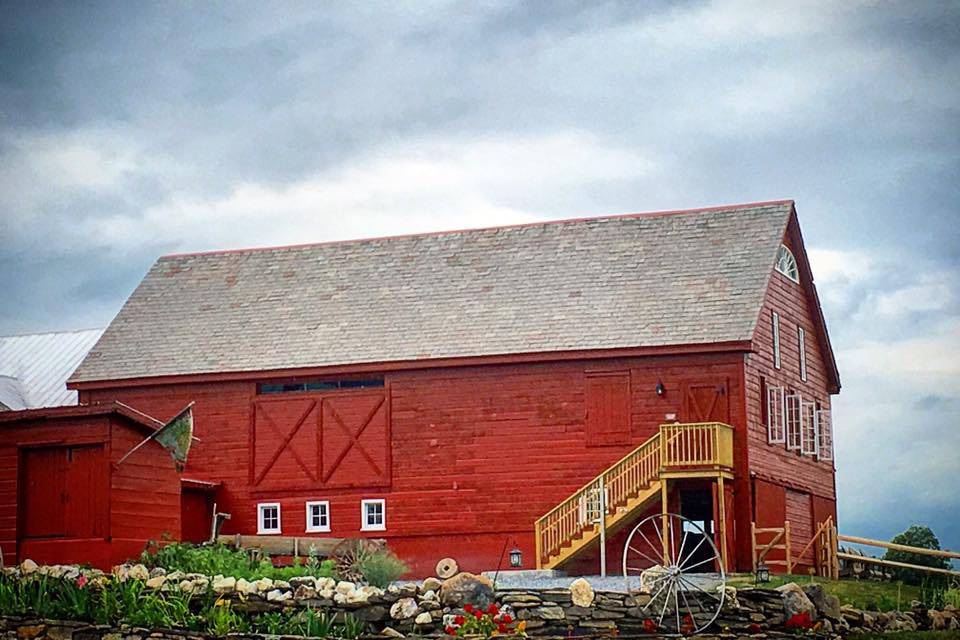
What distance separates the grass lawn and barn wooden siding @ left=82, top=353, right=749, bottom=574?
13.7 feet

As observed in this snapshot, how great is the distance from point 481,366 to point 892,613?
44.7 feet

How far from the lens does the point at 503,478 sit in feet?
126

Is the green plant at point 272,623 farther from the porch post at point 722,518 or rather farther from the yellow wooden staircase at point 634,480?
the porch post at point 722,518

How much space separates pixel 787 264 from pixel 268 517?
47.1 ft

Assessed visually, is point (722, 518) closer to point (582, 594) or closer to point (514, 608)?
point (582, 594)

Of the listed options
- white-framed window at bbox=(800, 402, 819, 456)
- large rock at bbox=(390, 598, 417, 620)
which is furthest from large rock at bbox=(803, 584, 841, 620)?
white-framed window at bbox=(800, 402, 819, 456)

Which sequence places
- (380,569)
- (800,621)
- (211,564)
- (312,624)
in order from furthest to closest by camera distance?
(380,569) → (211,564) → (312,624) → (800,621)

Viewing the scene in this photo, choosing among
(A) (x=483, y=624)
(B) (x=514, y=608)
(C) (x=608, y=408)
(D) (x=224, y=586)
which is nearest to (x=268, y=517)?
(C) (x=608, y=408)

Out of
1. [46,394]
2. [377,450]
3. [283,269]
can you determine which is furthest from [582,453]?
[46,394]

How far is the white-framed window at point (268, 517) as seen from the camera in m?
40.2

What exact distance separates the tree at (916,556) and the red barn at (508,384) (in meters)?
2.36

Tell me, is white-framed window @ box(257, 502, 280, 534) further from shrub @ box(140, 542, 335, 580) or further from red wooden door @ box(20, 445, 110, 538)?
red wooden door @ box(20, 445, 110, 538)

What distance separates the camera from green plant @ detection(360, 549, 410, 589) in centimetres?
3323

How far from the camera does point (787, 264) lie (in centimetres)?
4125
